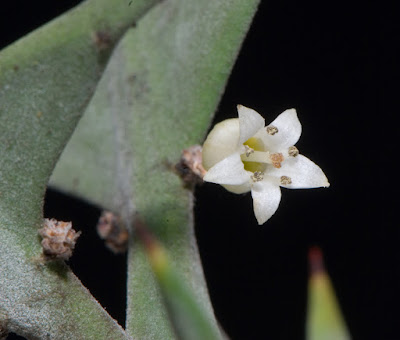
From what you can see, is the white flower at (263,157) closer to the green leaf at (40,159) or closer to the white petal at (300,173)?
the white petal at (300,173)

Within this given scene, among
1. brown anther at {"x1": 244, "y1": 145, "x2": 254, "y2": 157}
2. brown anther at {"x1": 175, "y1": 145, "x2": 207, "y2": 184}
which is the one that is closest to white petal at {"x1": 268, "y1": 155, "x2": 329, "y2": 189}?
brown anther at {"x1": 244, "y1": 145, "x2": 254, "y2": 157}

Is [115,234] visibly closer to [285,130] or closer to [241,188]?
[241,188]

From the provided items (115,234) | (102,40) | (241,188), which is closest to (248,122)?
(241,188)

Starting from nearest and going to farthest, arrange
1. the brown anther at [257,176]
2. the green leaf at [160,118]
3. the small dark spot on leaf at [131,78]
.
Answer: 1. the brown anther at [257,176]
2. the green leaf at [160,118]
3. the small dark spot on leaf at [131,78]

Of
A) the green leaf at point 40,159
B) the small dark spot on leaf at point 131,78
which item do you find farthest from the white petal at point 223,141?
the small dark spot on leaf at point 131,78

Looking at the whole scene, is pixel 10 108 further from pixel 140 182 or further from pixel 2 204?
pixel 140 182

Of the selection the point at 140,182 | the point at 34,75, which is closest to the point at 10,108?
the point at 34,75

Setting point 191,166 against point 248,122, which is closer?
point 248,122
